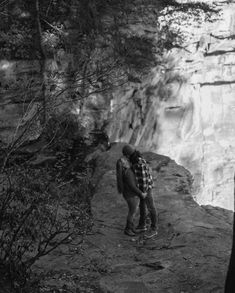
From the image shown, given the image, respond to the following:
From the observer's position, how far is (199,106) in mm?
23547

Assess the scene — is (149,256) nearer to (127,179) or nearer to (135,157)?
(127,179)

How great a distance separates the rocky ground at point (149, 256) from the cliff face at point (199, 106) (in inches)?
427

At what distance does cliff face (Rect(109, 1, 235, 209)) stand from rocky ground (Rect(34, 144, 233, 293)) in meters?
10.9

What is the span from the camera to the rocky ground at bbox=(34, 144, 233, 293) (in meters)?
6.02

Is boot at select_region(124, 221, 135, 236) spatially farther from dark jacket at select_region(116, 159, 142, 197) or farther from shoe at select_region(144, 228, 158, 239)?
dark jacket at select_region(116, 159, 142, 197)

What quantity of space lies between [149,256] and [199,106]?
17.0 m

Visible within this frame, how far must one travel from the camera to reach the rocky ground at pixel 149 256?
6.02 metres

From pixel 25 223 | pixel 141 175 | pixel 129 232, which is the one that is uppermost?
pixel 25 223

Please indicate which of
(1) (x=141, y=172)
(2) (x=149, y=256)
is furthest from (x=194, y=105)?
(2) (x=149, y=256)

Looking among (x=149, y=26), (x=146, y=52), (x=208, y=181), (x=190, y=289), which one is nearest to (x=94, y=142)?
(x=146, y=52)

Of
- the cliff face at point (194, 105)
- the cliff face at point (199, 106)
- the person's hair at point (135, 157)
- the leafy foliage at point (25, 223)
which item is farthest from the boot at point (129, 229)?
the cliff face at point (199, 106)

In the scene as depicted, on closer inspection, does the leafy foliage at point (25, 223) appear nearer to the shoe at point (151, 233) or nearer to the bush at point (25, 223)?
the bush at point (25, 223)

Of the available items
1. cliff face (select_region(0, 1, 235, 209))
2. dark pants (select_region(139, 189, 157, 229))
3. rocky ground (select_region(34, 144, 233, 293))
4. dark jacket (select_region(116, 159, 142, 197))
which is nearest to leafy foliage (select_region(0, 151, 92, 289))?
rocky ground (select_region(34, 144, 233, 293))

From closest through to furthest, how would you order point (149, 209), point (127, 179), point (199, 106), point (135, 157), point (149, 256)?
point (149, 256)
point (127, 179)
point (135, 157)
point (149, 209)
point (199, 106)
